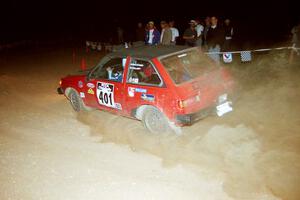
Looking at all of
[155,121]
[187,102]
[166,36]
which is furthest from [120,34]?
[187,102]

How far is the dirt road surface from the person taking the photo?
16.8 feet

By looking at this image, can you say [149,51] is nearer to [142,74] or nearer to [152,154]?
[142,74]

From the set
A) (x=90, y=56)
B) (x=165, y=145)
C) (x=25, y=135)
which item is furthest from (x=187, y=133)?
(x=90, y=56)

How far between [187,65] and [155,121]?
1.25 m

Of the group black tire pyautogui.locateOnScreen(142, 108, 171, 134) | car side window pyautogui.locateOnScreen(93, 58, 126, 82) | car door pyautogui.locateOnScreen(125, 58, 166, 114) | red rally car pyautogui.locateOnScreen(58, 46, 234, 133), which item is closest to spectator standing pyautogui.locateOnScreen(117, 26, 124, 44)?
car side window pyautogui.locateOnScreen(93, 58, 126, 82)

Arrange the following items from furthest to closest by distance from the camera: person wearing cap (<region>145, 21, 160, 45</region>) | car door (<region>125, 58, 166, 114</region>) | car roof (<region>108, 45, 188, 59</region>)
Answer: person wearing cap (<region>145, 21, 160, 45</region>)
car roof (<region>108, 45, 188, 59</region>)
car door (<region>125, 58, 166, 114</region>)

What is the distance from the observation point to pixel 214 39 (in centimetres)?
1099

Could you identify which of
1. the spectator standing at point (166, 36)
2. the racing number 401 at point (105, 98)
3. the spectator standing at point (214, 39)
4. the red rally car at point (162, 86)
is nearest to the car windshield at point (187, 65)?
the red rally car at point (162, 86)

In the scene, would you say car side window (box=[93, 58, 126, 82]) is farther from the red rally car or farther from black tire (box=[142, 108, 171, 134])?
black tire (box=[142, 108, 171, 134])

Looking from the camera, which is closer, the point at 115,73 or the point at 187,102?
the point at 187,102

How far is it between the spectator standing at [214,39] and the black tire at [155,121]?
15.0 ft

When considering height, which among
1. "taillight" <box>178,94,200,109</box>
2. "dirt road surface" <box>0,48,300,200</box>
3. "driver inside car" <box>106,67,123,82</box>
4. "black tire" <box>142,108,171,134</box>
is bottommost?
"dirt road surface" <box>0,48,300,200</box>

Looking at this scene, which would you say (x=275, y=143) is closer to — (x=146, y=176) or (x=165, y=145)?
(x=165, y=145)

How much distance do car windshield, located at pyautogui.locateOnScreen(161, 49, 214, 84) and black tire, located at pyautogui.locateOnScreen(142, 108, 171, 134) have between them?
2.53ft
